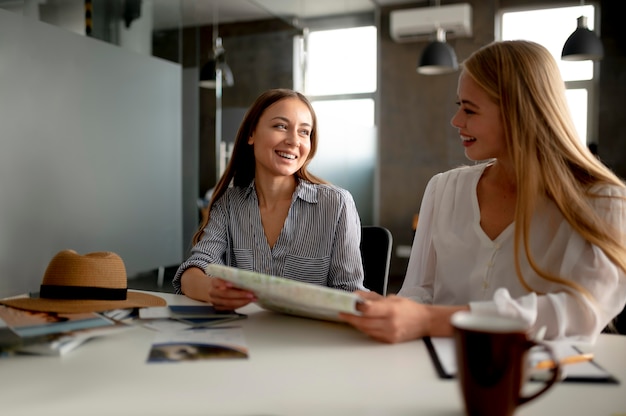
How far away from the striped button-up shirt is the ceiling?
1.98m

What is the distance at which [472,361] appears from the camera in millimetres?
708

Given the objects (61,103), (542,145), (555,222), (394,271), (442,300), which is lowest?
(394,271)

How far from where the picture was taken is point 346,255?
1.97 m

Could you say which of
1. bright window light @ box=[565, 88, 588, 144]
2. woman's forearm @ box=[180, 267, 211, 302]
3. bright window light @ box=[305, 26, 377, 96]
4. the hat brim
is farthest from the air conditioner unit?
the hat brim

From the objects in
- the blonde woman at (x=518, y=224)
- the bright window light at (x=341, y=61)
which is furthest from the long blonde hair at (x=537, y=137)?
the bright window light at (x=341, y=61)

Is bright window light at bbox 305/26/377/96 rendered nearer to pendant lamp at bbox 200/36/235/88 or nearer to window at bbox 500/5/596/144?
window at bbox 500/5/596/144

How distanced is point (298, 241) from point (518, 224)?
799mm

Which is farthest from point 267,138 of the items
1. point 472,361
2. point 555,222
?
point 472,361

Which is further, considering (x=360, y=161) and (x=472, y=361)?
(x=360, y=161)

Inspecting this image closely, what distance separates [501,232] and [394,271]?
5517 millimetres

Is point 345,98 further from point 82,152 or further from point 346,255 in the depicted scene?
point 346,255

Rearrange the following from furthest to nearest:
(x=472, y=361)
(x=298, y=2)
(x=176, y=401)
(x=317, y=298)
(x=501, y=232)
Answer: (x=298, y=2) → (x=501, y=232) → (x=317, y=298) → (x=176, y=401) → (x=472, y=361)

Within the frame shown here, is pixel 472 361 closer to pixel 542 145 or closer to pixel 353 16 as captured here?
pixel 542 145

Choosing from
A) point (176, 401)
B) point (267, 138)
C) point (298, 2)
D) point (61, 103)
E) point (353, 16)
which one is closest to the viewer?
point (176, 401)
